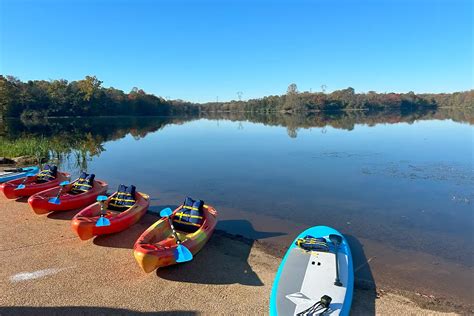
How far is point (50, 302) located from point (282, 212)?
6821 mm

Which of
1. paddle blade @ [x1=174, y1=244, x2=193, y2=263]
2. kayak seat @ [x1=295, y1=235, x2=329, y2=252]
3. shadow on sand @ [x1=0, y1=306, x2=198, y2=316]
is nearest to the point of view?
shadow on sand @ [x1=0, y1=306, x2=198, y2=316]

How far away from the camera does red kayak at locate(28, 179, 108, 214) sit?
8.45 metres

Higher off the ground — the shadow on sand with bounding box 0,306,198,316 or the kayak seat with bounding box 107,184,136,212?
the kayak seat with bounding box 107,184,136,212

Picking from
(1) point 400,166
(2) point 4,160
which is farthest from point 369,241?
(2) point 4,160

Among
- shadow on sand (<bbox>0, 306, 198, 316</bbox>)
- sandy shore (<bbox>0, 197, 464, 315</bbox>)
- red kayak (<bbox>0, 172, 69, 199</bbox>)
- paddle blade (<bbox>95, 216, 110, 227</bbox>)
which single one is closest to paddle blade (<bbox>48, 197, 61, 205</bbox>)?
sandy shore (<bbox>0, 197, 464, 315</bbox>)

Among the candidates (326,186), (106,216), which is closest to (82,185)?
(106,216)

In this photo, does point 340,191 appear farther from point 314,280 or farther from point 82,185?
point 82,185

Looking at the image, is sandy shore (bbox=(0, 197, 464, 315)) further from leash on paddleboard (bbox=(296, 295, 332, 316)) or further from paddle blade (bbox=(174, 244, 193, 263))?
leash on paddleboard (bbox=(296, 295, 332, 316))

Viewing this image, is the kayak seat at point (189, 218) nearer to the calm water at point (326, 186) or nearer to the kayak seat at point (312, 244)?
the calm water at point (326, 186)

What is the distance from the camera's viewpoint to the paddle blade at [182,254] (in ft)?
18.7

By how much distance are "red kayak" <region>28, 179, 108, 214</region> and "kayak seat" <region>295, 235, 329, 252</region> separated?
650 centimetres

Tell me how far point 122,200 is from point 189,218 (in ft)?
7.57

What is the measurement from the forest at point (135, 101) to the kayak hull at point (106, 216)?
66333 millimetres

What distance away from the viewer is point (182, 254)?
5.82 m
